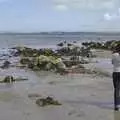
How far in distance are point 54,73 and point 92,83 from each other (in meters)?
3.94

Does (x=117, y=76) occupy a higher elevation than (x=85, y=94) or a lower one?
higher

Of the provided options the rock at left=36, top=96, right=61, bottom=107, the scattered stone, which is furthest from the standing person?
the scattered stone

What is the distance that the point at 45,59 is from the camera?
2125 centimetres

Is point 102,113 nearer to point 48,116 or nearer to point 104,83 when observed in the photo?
point 48,116

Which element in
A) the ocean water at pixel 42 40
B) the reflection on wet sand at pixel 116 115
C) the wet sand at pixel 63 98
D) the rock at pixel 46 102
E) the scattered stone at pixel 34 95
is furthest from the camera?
the ocean water at pixel 42 40

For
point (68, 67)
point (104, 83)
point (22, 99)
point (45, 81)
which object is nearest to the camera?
point (22, 99)

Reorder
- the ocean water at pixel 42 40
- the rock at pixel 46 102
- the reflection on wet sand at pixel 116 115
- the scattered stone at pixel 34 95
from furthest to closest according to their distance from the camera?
the ocean water at pixel 42 40
the scattered stone at pixel 34 95
the rock at pixel 46 102
the reflection on wet sand at pixel 116 115

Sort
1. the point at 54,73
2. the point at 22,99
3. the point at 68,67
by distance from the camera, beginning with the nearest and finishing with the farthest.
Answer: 1. the point at 22,99
2. the point at 54,73
3. the point at 68,67

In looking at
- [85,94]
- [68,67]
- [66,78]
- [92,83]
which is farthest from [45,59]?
[85,94]

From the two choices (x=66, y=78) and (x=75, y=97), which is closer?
(x=75, y=97)

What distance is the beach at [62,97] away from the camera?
1002 cm

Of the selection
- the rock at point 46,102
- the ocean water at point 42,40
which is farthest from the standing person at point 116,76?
the ocean water at point 42,40

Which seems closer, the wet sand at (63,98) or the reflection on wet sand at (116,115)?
the reflection on wet sand at (116,115)

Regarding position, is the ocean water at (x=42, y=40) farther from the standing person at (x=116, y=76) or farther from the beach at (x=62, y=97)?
the standing person at (x=116, y=76)
